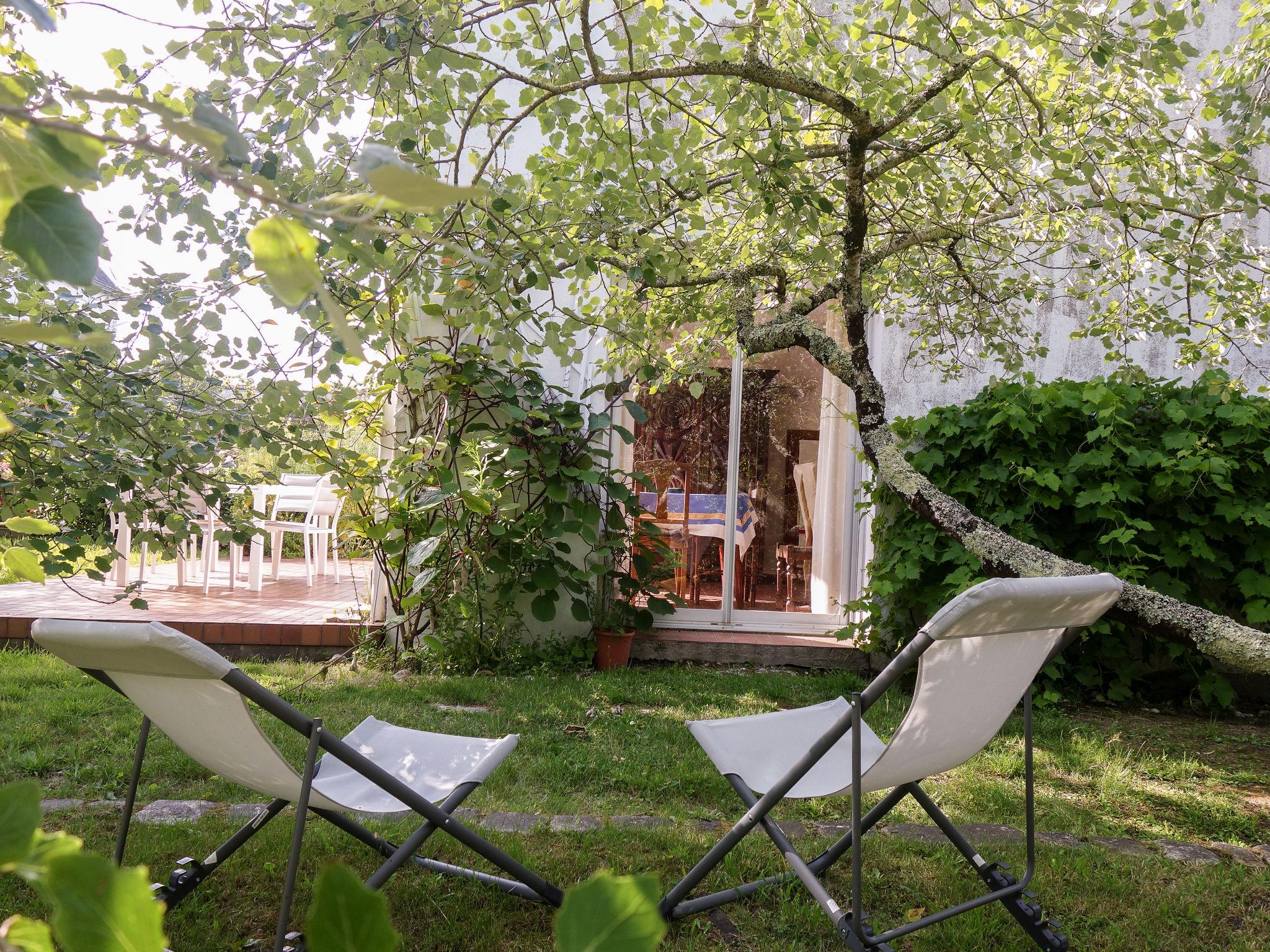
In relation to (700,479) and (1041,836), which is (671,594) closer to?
(700,479)

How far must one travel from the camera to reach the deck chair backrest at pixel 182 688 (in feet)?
5.63

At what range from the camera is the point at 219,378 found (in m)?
3.08

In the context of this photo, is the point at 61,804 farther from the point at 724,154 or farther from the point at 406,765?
the point at 724,154

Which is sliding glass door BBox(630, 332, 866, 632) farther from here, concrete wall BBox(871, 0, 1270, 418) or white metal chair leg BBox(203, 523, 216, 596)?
white metal chair leg BBox(203, 523, 216, 596)

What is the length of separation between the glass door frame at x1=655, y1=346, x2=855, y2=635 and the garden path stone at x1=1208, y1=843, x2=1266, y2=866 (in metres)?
3.55

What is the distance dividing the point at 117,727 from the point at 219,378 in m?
1.73

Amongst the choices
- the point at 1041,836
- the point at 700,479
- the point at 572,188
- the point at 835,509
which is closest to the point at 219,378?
the point at 572,188

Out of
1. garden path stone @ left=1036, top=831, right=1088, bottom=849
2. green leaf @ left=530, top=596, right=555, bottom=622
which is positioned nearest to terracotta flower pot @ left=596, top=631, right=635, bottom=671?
green leaf @ left=530, top=596, right=555, bottom=622

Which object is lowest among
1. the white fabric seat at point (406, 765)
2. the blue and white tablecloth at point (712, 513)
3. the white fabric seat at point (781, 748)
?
the white fabric seat at point (406, 765)

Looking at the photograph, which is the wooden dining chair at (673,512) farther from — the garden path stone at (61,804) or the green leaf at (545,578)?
the garden path stone at (61,804)

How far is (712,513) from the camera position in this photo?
665 centimetres

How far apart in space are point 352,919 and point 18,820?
0.14 metres

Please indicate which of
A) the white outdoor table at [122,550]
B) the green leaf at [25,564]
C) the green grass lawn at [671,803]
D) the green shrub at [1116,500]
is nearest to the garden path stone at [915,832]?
the green grass lawn at [671,803]

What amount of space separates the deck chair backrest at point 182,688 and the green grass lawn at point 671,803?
47 centimetres
